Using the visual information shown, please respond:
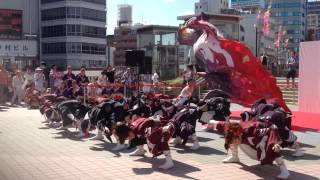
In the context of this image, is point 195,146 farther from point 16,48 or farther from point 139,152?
point 16,48

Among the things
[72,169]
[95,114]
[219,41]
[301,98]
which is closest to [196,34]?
[219,41]

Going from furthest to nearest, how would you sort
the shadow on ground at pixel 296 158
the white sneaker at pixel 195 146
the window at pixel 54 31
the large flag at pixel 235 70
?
the window at pixel 54 31, the large flag at pixel 235 70, the white sneaker at pixel 195 146, the shadow on ground at pixel 296 158

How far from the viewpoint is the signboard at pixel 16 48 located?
30312 millimetres

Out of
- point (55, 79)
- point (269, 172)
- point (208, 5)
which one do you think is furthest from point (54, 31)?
point (269, 172)

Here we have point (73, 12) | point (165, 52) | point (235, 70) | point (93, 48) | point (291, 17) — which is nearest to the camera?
point (235, 70)

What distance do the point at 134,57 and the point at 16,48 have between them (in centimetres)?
1712

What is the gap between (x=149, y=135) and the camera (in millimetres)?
8844

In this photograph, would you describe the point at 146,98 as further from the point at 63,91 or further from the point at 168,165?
the point at 63,91

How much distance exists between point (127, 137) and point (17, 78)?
14.3 metres

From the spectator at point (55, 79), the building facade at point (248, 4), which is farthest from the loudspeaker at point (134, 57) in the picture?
Answer: the building facade at point (248, 4)

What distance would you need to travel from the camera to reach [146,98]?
453 inches

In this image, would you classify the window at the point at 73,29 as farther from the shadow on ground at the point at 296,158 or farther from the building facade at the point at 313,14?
the shadow on ground at the point at 296,158

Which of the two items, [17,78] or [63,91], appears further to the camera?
[17,78]

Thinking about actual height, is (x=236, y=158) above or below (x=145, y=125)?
below
